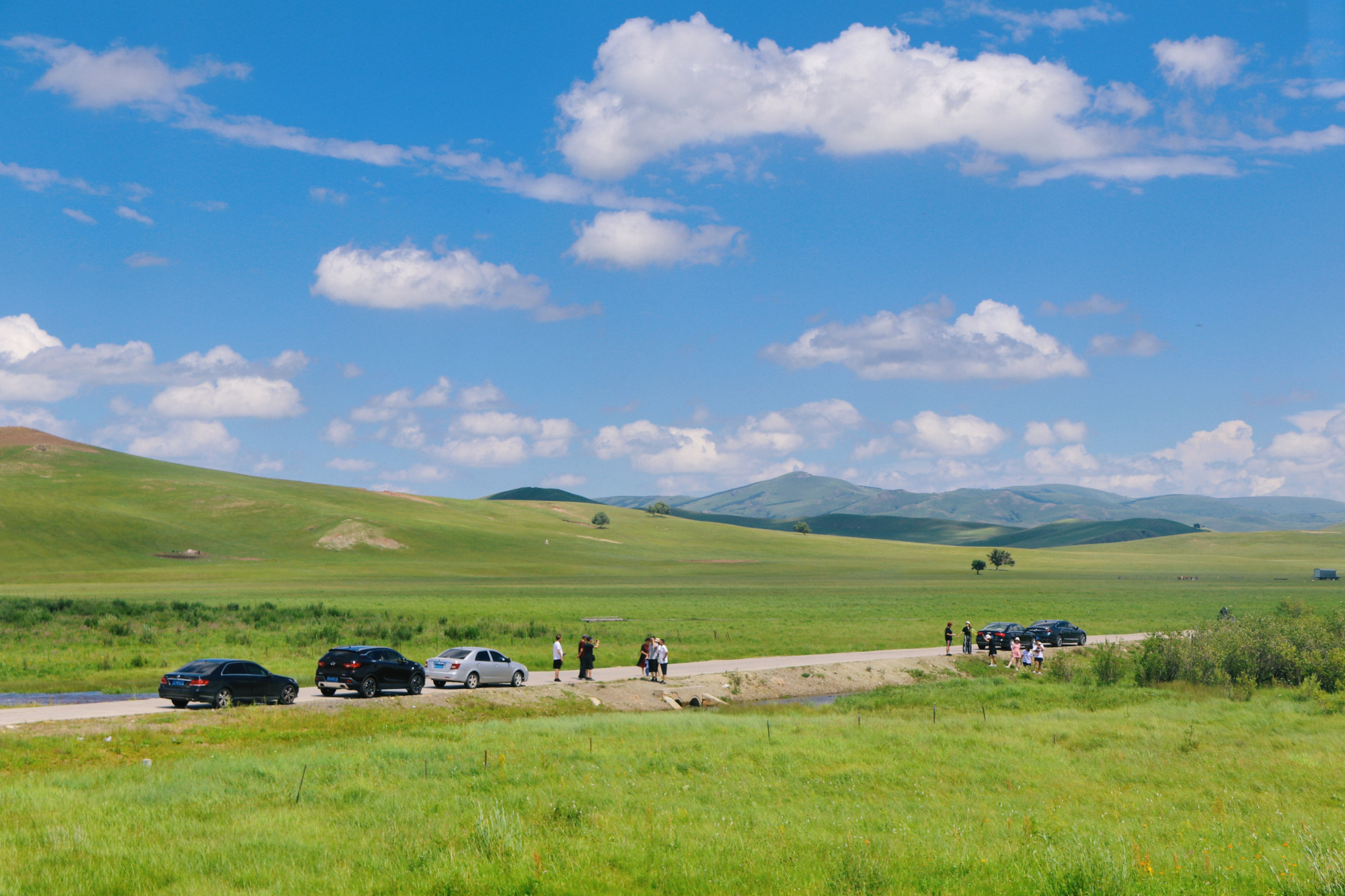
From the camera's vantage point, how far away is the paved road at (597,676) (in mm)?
27422

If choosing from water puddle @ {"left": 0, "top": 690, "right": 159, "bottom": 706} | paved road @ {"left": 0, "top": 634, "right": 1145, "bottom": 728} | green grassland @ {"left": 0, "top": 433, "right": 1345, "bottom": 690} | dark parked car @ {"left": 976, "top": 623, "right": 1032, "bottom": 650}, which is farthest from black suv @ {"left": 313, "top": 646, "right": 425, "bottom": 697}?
dark parked car @ {"left": 976, "top": 623, "right": 1032, "bottom": 650}

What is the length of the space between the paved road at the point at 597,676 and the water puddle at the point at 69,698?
1.21m

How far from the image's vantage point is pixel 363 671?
3362 cm

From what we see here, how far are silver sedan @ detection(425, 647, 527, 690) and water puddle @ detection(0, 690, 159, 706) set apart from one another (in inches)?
396

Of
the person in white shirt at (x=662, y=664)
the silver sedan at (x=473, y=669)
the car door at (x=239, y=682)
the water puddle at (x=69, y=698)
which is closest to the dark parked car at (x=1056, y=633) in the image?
the person in white shirt at (x=662, y=664)

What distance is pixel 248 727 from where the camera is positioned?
26.8 metres

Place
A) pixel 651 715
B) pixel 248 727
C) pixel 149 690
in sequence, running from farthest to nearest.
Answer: pixel 149 690 → pixel 651 715 → pixel 248 727

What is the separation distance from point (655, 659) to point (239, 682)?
16322 millimetres

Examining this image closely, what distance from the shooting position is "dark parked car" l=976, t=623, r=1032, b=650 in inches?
2135

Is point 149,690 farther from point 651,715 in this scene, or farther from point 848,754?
point 848,754

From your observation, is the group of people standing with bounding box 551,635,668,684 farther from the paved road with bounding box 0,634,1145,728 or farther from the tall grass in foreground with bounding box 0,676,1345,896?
the tall grass in foreground with bounding box 0,676,1345,896

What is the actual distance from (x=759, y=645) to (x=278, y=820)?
4072cm

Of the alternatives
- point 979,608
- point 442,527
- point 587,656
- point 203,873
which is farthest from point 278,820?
point 442,527

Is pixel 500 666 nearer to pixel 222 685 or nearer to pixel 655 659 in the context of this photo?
pixel 655 659
